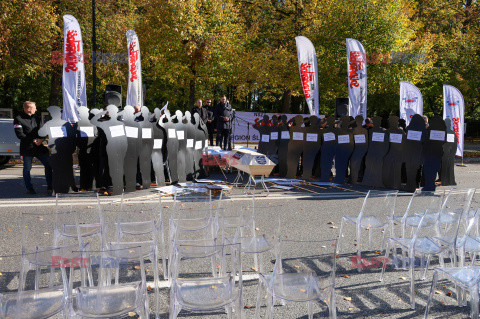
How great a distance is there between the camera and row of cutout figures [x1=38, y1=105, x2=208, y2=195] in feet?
29.0

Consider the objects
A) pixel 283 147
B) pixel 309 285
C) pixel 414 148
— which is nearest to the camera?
pixel 309 285

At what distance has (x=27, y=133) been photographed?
8.64 m

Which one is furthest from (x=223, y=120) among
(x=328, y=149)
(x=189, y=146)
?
(x=328, y=149)

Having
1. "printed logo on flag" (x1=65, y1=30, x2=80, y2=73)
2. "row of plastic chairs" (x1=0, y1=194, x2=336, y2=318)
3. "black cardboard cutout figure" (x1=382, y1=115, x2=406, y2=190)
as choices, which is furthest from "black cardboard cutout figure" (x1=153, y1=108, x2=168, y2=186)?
"black cardboard cutout figure" (x1=382, y1=115, x2=406, y2=190)

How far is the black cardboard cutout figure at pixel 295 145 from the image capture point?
1199 centimetres

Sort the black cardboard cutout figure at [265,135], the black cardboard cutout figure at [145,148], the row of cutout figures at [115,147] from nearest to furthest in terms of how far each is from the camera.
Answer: the row of cutout figures at [115,147] < the black cardboard cutout figure at [145,148] < the black cardboard cutout figure at [265,135]

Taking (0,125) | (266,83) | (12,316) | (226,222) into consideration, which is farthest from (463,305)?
(266,83)

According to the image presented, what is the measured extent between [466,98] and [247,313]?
27.1 metres

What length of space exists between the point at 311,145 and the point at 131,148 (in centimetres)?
540

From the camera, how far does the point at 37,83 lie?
2880cm

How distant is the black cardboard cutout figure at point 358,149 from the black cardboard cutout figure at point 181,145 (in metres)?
4.79

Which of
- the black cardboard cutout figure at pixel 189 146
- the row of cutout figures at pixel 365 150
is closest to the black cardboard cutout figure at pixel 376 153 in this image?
the row of cutout figures at pixel 365 150

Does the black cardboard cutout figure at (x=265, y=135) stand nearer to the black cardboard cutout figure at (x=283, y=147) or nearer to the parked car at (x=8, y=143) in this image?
the black cardboard cutout figure at (x=283, y=147)

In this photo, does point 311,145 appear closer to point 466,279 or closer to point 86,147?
point 86,147
